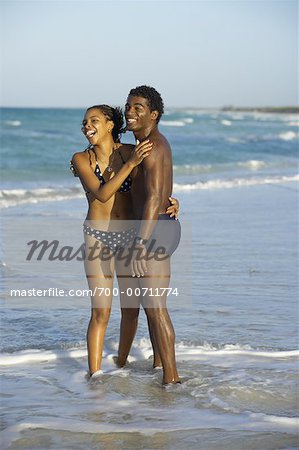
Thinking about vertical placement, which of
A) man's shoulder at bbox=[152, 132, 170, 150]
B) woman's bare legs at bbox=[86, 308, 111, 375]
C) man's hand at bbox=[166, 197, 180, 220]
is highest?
man's shoulder at bbox=[152, 132, 170, 150]

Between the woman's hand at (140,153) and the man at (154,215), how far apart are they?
0.03 meters

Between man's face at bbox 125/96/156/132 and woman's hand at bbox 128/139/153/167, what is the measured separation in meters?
0.20

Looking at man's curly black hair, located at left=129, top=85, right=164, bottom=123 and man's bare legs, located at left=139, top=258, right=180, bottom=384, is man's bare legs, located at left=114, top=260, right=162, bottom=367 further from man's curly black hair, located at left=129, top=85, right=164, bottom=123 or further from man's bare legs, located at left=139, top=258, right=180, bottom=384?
man's curly black hair, located at left=129, top=85, right=164, bottom=123

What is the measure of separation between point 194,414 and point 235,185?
1445 centimetres

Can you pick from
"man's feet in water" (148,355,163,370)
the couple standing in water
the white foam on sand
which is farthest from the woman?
the white foam on sand

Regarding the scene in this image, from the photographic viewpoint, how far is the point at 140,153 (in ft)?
17.3

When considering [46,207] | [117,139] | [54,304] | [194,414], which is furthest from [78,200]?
[194,414]

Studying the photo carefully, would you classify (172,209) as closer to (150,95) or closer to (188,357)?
(150,95)

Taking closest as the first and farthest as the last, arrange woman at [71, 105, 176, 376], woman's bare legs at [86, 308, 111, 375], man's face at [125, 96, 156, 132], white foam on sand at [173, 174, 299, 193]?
man's face at [125, 96, 156, 132] < woman at [71, 105, 176, 376] < woman's bare legs at [86, 308, 111, 375] < white foam on sand at [173, 174, 299, 193]

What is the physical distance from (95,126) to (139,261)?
974 millimetres

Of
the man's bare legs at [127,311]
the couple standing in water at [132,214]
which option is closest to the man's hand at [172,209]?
the couple standing in water at [132,214]

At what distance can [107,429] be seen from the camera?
4707 mm

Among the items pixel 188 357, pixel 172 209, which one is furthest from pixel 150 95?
pixel 188 357

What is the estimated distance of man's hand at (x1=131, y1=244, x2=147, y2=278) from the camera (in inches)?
211
